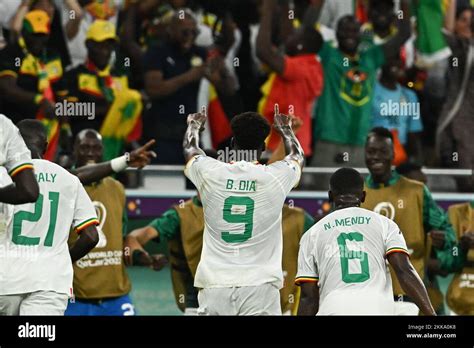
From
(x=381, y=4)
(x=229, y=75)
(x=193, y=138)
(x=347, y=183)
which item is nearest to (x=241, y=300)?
(x=347, y=183)

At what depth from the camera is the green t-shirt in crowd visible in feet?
45.1

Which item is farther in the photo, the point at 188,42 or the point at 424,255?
the point at 188,42

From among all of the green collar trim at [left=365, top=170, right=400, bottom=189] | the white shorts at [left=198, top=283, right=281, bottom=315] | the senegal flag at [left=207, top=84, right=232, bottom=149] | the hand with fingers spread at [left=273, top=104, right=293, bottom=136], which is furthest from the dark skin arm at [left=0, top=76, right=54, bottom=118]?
the white shorts at [left=198, top=283, right=281, bottom=315]

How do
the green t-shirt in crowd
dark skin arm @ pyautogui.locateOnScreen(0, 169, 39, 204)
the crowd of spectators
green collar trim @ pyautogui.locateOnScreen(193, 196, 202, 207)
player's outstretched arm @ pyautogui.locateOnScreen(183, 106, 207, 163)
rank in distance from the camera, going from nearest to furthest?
dark skin arm @ pyautogui.locateOnScreen(0, 169, 39, 204)
player's outstretched arm @ pyautogui.locateOnScreen(183, 106, 207, 163)
green collar trim @ pyautogui.locateOnScreen(193, 196, 202, 207)
the crowd of spectators
the green t-shirt in crowd

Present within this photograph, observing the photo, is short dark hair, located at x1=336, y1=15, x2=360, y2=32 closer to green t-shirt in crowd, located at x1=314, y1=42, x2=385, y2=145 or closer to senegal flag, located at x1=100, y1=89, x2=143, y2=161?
green t-shirt in crowd, located at x1=314, y1=42, x2=385, y2=145

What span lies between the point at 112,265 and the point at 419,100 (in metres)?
4.89

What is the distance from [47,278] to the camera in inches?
333

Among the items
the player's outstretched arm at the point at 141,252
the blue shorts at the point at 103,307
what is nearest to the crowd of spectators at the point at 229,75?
the player's outstretched arm at the point at 141,252

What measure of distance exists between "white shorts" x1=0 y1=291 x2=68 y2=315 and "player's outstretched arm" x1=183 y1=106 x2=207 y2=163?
3.91ft

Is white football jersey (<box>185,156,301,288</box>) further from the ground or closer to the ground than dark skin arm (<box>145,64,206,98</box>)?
closer to the ground

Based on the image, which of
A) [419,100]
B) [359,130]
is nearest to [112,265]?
[359,130]
